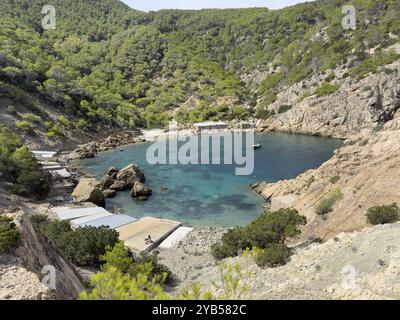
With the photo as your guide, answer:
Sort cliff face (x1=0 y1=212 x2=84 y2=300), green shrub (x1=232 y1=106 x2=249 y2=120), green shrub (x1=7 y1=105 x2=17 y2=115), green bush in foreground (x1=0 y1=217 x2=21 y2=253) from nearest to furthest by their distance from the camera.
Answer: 1. cliff face (x1=0 y1=212 x2=84 y2=300)
2. green bush in foreground (x1=0 y1=217 x2=21 y2=253)
3. green shrub (x1=7 y1=105 x2=17 y2=115)
4. green shrub (x1=232 y1=106 x2=249 y2=120)

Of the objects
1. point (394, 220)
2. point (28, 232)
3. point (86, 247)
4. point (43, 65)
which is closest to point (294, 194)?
point (394, 220)

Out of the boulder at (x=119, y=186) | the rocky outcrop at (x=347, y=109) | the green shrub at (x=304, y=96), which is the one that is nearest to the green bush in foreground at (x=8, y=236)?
the boulder at (x=119, y=186)

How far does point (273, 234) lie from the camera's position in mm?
21766

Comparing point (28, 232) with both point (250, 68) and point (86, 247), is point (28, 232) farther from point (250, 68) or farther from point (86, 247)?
point (250, 68)

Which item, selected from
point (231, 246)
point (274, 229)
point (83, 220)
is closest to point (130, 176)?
point (83, 220)

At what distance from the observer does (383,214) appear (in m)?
18.2

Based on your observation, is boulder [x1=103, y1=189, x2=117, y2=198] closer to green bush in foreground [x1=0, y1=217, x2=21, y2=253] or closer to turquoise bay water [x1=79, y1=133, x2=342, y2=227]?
turquoise bay water [x1=79, y1=133, x2=342, y2=227]

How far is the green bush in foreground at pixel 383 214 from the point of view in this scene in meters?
17.9

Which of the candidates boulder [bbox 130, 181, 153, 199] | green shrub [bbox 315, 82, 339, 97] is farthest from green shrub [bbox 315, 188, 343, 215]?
green shrub [bbox 315, 82, 339, 97]

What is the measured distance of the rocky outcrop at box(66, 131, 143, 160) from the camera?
6438 centimetres

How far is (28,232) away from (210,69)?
11811 centimetres

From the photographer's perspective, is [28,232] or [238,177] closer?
[28,232]

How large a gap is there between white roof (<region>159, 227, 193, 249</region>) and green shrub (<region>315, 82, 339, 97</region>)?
216ft

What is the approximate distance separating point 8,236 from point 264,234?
1371 cm
